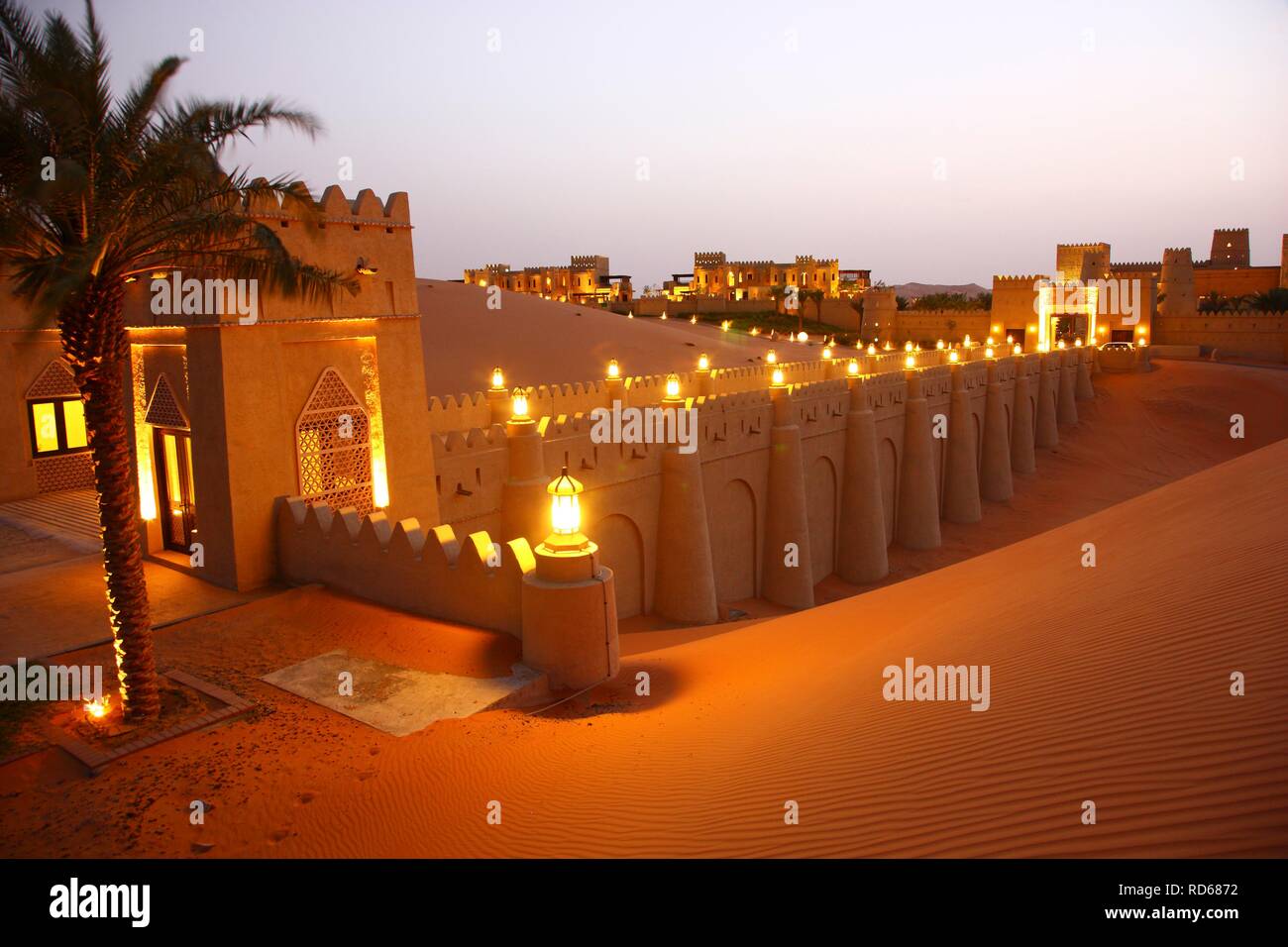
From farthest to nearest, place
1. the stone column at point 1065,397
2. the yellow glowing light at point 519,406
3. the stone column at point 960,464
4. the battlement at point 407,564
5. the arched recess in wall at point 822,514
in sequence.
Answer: the stone column at point 1065,397
the stone column at point 960,464
the arched recess in wall at point 822,514
the yellow glowing light at point 519,406
the battlement at point 407,564

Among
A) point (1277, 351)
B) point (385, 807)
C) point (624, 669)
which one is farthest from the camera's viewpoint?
point (1277, 351)

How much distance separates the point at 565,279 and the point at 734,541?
74.1 meters

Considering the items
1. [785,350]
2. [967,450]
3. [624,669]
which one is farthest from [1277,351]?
[624,669]

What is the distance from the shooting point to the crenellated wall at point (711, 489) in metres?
10.5

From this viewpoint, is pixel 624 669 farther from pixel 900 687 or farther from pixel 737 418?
pixel 737 418

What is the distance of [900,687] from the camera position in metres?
6.98

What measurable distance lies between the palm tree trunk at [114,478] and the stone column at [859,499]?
1748 centimetres

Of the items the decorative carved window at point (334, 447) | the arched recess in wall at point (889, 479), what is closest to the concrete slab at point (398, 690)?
the decorative carved window at point (334, 447)

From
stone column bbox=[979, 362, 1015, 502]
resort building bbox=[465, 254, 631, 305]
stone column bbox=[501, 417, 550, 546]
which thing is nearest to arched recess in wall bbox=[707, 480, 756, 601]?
stone column bbox=[501, 417, 550, 546]

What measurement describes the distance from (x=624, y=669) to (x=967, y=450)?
68.2 feet

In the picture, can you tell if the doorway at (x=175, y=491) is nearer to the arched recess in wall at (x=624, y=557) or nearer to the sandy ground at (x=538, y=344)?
the arched recess in wall at (x=624, y=557)

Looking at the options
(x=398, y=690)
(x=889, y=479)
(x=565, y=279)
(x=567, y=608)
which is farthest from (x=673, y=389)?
(x=565, y=279)

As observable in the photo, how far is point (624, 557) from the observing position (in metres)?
16.0

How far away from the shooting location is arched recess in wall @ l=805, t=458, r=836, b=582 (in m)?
21.1
